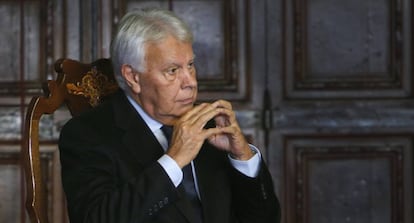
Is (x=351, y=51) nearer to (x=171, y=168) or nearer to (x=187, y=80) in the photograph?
(x=187, y=80)

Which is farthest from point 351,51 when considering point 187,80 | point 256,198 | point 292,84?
point 187,80

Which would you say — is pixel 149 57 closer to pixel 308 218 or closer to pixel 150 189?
pixel 150 189

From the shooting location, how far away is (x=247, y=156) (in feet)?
6.22

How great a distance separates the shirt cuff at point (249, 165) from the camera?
190 cm

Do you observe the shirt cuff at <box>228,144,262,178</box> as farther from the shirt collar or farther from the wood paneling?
the wood paneling

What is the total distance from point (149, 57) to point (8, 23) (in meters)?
1.27

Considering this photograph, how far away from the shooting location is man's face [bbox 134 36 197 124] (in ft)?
5.92

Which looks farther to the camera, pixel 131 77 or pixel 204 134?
pixel 131 77

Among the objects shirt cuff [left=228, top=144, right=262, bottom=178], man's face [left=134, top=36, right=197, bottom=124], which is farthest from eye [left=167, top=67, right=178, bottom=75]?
shirt cuff [left=228, top=144, right=262, bottom=178]

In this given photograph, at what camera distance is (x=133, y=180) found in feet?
5.57

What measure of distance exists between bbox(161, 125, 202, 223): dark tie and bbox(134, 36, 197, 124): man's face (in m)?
0.07

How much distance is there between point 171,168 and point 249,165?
267mm

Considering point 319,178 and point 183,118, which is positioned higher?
point 183,118

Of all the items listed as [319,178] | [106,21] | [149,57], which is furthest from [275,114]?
[149,57]
